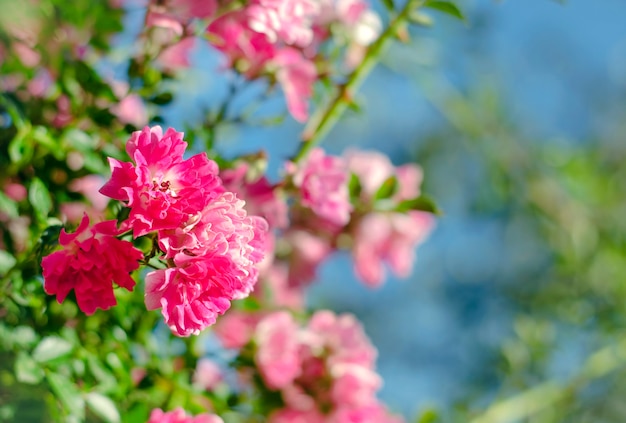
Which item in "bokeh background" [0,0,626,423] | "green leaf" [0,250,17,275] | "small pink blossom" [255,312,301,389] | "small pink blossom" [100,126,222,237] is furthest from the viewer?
"bokeh background" [0,0,626,423]

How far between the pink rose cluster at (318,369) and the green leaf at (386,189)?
14 centimetres

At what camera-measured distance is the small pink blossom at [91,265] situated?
47 cm

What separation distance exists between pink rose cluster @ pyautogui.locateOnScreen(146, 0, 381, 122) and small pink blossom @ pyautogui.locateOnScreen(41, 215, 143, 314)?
0.21m

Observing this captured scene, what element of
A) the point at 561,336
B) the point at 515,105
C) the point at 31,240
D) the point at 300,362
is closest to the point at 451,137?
the point at 515,105

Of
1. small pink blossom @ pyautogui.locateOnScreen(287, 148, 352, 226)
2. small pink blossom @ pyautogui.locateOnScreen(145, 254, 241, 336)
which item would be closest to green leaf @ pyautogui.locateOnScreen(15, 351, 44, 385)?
small pink blossom @ pyautogui.locateOnScreen(145, 254, 241, 336)

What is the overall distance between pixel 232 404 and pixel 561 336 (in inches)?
29.2

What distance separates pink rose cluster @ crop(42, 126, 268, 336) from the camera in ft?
1.50

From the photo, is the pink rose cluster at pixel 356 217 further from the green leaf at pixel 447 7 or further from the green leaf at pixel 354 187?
the green leaf at pixel 447 7

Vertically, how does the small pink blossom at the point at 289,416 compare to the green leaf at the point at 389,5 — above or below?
below

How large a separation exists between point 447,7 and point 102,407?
39 centimetres

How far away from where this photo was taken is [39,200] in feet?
1.79

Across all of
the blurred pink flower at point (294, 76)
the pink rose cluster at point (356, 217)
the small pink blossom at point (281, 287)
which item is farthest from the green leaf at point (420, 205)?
the small pink blossom at point (281, 287)

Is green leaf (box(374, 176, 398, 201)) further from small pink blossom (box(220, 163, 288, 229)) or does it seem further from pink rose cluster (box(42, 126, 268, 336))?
pink rose cluster (box(42, 126, 268, 336))

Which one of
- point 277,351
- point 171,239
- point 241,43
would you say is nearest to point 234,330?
point 277,351
